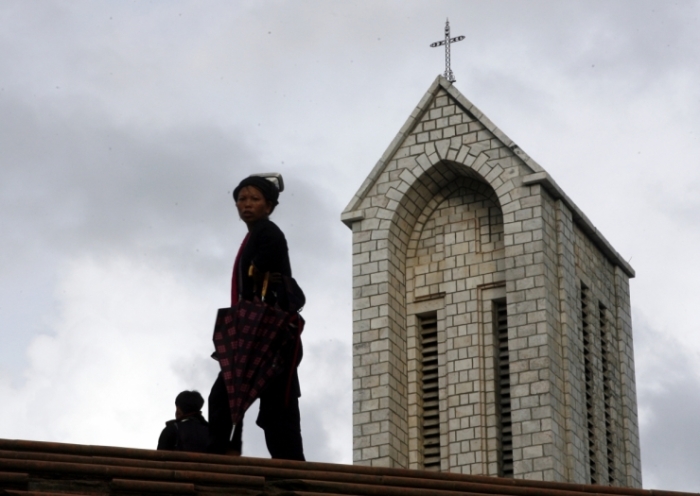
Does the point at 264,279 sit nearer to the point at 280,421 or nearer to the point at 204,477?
the point at 280,421

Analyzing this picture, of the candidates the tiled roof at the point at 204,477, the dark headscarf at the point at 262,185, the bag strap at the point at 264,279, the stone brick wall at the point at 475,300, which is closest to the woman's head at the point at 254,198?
the dark headscarf at the point at 262,185

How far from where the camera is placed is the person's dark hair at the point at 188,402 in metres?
11.8

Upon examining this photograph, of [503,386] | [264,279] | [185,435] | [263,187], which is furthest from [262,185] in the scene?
[503,386]

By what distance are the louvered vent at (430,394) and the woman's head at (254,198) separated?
1750cm

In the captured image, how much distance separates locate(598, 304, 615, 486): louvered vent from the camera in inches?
1212

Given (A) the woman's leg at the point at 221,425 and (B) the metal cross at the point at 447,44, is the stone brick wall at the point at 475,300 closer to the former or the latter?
(B) the metal cross at the point at 447,44

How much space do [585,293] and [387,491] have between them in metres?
21.9

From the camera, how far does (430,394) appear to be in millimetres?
30016

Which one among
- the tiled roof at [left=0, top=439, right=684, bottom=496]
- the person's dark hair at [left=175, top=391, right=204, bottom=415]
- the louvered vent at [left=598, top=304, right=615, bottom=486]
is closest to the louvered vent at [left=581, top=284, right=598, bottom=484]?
the louvered vent at [left=598, top=304, right=615, bottom=486]

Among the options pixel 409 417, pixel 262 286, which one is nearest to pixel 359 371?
pixel 409 417

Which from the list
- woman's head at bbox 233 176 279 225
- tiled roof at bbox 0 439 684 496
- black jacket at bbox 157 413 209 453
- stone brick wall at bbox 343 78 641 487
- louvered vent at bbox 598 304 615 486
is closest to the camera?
tiled roof at bbox 0 439 684 496

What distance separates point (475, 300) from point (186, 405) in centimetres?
1844

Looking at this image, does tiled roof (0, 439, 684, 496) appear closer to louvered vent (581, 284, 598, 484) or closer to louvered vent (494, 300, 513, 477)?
louvered vent (494, 300, 513, 477)

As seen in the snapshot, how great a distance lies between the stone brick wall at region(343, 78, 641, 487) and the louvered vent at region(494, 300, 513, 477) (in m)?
0.11
